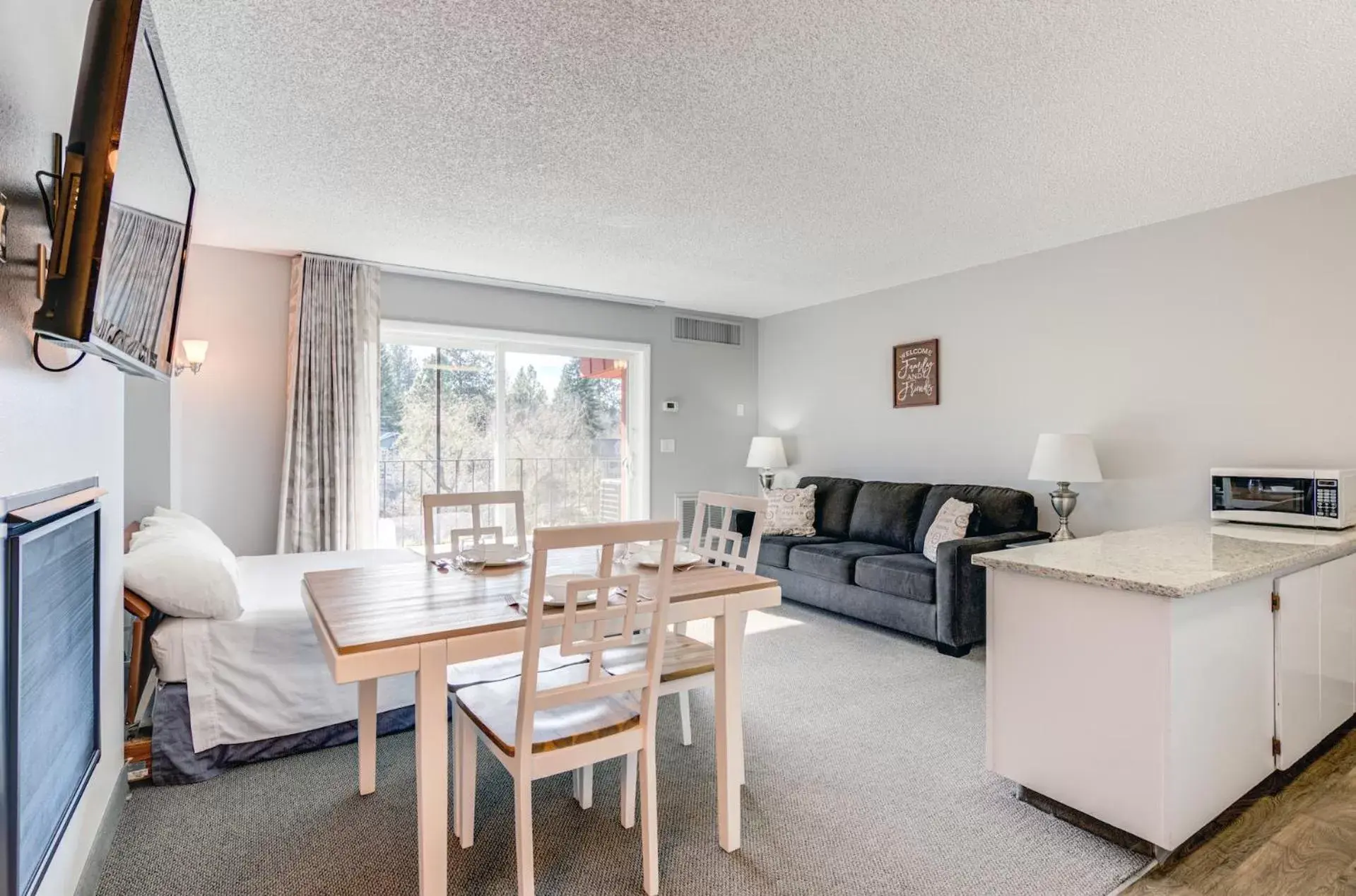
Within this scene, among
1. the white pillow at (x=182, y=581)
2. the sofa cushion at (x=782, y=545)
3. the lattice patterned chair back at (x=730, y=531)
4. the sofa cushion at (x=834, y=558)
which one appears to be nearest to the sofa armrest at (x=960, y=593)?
the sofa cushion at (x=834, y=558)

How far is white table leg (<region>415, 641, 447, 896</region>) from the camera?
163cm

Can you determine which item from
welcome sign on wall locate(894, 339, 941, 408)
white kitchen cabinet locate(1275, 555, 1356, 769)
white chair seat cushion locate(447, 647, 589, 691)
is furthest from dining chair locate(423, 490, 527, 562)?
welcome sign on wall locate(894, 339, 941, 408)

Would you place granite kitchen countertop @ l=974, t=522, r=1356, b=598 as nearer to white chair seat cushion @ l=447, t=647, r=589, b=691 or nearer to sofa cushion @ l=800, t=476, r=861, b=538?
white chair seat cushion @ l=447, t=647, r=589, b=691

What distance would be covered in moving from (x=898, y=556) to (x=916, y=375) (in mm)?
1518

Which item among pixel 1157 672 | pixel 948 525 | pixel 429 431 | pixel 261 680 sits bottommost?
pixel 261 680

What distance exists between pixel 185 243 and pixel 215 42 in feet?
2.12

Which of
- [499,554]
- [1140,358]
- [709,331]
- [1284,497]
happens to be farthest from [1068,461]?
[709,331]

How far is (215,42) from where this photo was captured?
2.09 metres

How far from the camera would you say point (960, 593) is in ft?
12.0

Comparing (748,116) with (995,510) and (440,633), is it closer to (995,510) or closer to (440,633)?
(440,633)

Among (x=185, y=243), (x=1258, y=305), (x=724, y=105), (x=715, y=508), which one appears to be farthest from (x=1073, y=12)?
(x=715, y=508)

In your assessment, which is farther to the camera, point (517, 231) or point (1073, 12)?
point (517, 231)

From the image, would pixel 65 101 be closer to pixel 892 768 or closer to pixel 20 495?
pixel 20 495

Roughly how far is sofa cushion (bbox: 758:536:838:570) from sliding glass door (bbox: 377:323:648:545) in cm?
129
